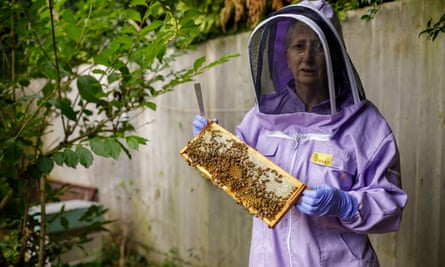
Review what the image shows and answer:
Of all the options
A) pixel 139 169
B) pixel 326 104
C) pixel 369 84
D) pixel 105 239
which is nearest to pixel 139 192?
pixel 139 169

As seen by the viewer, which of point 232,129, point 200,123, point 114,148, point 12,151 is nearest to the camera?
point 12,151

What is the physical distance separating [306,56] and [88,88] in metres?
1.06

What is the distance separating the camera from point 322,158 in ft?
6.22

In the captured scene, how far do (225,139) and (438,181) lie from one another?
124 cm

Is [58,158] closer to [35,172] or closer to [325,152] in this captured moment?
[35,172]

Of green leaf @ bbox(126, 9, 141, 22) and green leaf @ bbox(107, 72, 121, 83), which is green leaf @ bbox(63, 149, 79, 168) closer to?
green leaf @ bbox(107, 72, 121, 83)

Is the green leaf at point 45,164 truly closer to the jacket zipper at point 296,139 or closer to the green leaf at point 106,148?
the green leaf at point 106,148

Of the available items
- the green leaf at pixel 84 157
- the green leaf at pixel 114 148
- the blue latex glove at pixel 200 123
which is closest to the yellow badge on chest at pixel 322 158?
the blue latex glove at pixel 200 123

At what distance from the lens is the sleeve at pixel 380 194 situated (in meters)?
1.74

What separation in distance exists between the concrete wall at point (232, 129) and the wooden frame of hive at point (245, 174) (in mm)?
1064

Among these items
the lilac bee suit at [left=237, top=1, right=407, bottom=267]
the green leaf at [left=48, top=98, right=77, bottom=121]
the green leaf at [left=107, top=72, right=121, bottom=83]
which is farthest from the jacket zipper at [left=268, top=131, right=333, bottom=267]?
the green leaf at [left=48, top=98, right=77, bottom=121]

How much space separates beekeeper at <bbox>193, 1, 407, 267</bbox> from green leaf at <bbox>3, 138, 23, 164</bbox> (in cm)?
113

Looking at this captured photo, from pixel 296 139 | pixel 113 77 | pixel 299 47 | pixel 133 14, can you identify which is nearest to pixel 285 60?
pixel 299 47

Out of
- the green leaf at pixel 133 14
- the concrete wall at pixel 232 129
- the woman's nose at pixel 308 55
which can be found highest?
the green leaf at pixel 133 14
